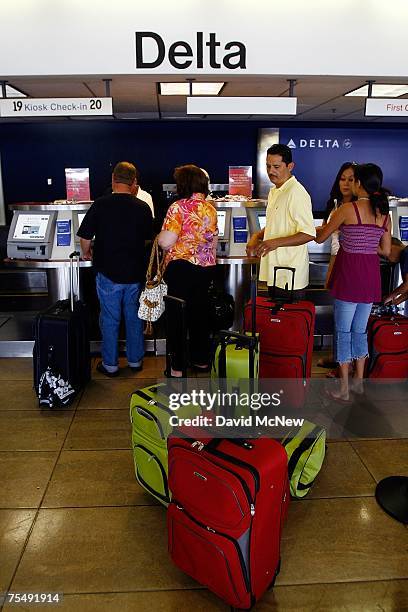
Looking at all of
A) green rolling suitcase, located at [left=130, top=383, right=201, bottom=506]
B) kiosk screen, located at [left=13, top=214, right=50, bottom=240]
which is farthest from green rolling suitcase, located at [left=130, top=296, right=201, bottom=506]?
kiosk screen, located at [left=13, top=214, right=50, bottom=240]

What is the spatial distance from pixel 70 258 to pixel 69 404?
118 cm

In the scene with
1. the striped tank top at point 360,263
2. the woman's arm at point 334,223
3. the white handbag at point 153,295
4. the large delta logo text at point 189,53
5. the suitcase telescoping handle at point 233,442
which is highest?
the large delta logo text at point 189,53

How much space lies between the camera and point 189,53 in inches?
141

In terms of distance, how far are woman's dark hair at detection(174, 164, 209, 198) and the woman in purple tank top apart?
844 millimetres

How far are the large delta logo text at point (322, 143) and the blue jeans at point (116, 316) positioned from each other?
281 inches

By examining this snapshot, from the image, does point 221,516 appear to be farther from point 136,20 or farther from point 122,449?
point 136,20

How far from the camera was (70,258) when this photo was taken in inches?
157

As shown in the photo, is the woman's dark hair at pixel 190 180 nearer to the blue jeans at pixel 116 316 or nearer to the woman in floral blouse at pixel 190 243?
the woman in floral blouse at pixel 190 243

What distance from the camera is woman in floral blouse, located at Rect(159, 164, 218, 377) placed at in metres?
3.39

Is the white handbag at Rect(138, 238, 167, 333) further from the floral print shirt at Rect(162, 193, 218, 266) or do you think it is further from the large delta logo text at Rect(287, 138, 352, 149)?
the large delta logo text at Rect(287, 138, 352, 149)

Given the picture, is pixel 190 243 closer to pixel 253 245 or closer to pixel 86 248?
pixel 253 245

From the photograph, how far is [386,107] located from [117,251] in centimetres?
249

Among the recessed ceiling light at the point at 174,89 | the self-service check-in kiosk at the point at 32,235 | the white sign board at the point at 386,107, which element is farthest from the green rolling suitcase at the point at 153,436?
the recessed ceiling light at the point at 174,89

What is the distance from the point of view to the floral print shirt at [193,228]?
341 cm
